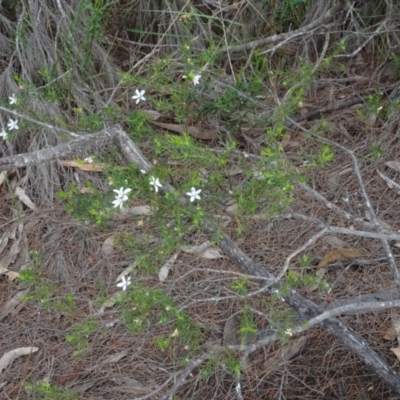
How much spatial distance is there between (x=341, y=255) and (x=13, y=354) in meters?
1.62

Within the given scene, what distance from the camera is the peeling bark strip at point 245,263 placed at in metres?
2.40

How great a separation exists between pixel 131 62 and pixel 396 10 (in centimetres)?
147

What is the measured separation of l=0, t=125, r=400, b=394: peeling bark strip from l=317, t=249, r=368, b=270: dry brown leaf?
1.80 feet

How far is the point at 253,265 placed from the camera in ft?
8.09

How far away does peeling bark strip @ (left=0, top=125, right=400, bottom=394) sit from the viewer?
2.40 m

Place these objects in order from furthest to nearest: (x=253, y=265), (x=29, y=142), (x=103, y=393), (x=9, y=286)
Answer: (x=29, y=142) < (x=9, y=286) < (x=103, y=393) < (x=253, y=265)

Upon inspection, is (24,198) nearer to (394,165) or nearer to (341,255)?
(341,255)

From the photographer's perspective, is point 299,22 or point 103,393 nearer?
point 103,393

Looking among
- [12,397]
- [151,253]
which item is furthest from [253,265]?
[12,397]

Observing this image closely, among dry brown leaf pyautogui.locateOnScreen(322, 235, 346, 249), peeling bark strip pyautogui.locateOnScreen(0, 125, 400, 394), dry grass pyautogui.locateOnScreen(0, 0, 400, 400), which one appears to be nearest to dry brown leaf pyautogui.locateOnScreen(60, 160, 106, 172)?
dry grass pyautogui.locateOnScreen(0, 0, 400, 400)

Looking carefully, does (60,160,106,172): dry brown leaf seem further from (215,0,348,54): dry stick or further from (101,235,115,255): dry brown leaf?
(215,0,348,54): dry stick

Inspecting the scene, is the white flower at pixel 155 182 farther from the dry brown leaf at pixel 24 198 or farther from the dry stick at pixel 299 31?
the dry brown leaf at pixel 24 198

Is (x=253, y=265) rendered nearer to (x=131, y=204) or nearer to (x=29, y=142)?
(x=131, y=204)

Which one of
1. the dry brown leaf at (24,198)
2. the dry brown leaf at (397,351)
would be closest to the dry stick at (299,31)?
the dry brown leaf at (24,198)
